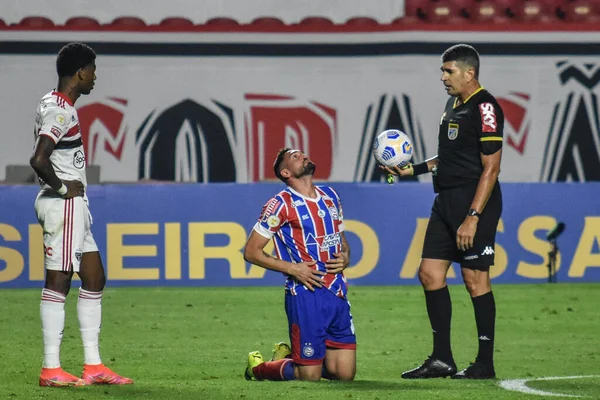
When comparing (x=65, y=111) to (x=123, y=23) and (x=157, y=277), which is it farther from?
(x=123, y=23)

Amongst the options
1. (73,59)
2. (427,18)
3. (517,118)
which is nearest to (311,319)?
(73,59)

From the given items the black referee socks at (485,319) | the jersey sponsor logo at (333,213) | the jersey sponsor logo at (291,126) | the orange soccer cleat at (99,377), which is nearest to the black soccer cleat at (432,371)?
the black referee socks at (485,319)

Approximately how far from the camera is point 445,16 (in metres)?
15.7

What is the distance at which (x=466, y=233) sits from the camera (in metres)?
6.17

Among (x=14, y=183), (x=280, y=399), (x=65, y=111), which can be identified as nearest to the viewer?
(x=280, y=399)

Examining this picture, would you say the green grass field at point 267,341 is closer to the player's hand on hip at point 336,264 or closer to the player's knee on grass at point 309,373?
the player's knee on grass at point 309,373

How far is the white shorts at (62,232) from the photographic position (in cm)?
575

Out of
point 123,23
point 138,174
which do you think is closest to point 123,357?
point 138,174

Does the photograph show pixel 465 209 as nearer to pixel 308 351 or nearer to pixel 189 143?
pixel 308 351

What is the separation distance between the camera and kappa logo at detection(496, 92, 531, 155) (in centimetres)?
1515

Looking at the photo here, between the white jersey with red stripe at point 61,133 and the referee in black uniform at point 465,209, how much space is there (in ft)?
6.40

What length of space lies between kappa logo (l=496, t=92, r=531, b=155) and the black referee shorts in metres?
8.90

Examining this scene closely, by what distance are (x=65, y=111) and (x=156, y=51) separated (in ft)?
31.8

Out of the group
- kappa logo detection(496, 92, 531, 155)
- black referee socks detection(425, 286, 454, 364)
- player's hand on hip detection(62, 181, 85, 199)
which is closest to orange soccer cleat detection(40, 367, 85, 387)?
player's hand on hip detection(62, 181, 85, 199)
